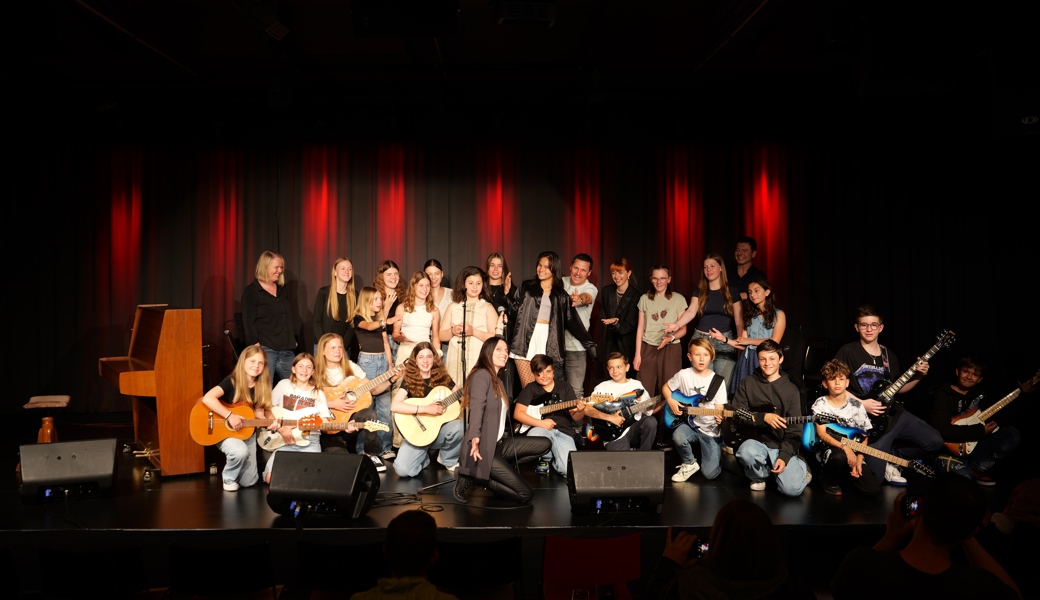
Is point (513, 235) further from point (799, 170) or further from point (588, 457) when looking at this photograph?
point (588, 457)

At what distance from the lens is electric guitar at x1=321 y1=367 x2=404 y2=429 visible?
6.00 meters

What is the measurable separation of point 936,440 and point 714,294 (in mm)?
2219

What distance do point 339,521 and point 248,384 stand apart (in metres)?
1.60

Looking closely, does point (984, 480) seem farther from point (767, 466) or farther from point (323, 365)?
point (323, 365)

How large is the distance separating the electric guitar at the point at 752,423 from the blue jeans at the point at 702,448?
14 cm

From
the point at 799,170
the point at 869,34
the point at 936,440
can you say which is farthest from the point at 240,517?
the point at 799,170

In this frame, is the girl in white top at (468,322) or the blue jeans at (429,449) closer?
the blue jeans at (429,449)

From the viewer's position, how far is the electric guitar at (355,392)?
6.00 meters

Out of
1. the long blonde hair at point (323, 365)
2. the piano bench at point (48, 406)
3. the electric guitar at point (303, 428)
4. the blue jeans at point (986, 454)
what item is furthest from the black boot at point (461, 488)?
the blue jeans at point (986, 454)

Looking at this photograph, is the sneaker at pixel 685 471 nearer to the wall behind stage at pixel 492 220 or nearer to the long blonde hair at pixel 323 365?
the long blonde hair at pixel 323 365

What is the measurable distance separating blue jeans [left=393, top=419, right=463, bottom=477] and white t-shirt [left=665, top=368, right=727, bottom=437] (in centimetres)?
184

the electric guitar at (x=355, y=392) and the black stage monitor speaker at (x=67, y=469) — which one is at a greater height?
the electric guitar at (x=355, y=392)

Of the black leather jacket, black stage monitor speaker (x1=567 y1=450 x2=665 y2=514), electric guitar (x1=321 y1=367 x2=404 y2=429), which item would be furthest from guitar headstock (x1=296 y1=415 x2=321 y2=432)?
black stage monitor speaker (x1=567 y1=450 x2=665 y2=514)

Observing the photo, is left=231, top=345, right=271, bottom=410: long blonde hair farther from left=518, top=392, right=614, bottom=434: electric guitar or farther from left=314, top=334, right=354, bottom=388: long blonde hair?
left=518, top=392, right=614, bottom=434: electric guitar
